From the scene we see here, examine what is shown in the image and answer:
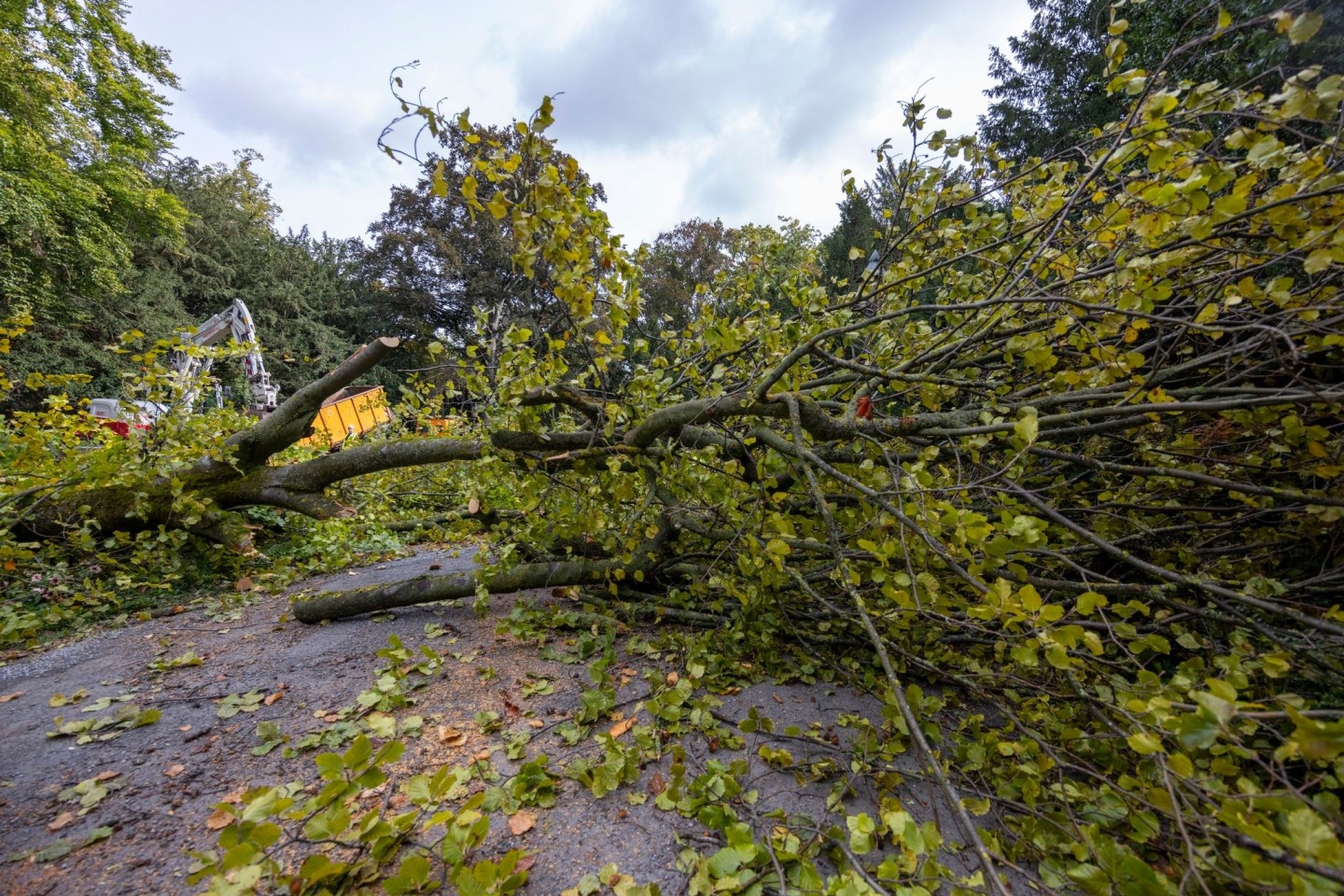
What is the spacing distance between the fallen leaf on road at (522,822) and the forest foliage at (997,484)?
257 millimetres

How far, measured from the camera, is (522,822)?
144cm

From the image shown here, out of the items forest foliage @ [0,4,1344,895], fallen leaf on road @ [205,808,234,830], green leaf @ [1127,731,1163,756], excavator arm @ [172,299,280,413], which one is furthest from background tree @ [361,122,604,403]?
green leaf @ [1127,731,1163,756]

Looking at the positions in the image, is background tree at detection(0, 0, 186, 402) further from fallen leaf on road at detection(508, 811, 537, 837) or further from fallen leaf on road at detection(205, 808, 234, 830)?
fallen leaf on road at detection(508, 811, 537, 837)

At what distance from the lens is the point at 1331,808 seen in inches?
36.4

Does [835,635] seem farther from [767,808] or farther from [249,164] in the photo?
[249,164]

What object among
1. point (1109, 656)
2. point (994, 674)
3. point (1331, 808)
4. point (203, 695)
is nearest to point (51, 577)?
point (203, 695)

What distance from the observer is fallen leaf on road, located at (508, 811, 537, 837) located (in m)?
1.42

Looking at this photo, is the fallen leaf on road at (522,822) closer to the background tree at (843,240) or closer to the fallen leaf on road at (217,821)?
the fallen leaf on road at (217,821)

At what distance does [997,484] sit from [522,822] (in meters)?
1.89

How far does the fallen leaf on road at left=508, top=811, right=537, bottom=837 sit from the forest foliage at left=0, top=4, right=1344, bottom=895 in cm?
26

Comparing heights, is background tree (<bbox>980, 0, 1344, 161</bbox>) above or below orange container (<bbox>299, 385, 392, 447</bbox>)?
above

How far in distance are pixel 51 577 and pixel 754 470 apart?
452 cm

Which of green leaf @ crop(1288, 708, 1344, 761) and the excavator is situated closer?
green leaf @ crop(1288, 708, 1344, 761)

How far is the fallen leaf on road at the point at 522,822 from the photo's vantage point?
1418 mm
